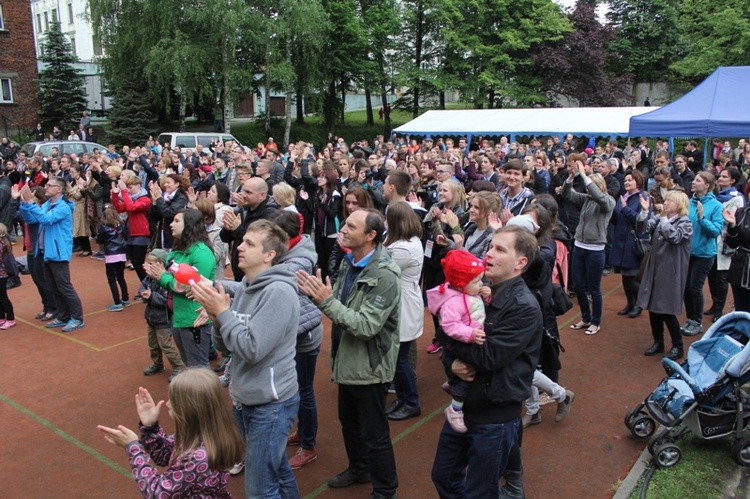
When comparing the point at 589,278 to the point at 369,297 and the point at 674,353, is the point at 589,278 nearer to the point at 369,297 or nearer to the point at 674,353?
the point at 674,353

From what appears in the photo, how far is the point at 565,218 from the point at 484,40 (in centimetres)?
3010

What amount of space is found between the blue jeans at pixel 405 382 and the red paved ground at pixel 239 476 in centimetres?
20

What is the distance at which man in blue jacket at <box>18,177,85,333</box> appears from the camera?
752 cm

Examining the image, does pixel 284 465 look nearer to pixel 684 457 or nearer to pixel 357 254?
pixel 357 254

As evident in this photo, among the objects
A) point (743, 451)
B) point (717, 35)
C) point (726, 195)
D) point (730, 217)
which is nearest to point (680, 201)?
point (730, 217)

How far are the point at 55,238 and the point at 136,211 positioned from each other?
1120 mm

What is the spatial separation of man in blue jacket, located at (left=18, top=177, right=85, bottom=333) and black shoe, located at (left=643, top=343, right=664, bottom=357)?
289 inches

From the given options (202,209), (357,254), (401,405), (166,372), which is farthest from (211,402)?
(166,372)

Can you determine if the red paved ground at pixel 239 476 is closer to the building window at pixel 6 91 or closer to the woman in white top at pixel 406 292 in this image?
the woman in white top at pixel 406 292

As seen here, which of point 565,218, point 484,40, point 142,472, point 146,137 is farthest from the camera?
point 484,40

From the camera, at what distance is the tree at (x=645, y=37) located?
132 feet

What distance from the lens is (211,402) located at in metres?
2.82

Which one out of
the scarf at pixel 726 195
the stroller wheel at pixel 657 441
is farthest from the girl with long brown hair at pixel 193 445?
the scarf at pixel 726 195

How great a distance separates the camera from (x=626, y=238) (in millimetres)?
7613
